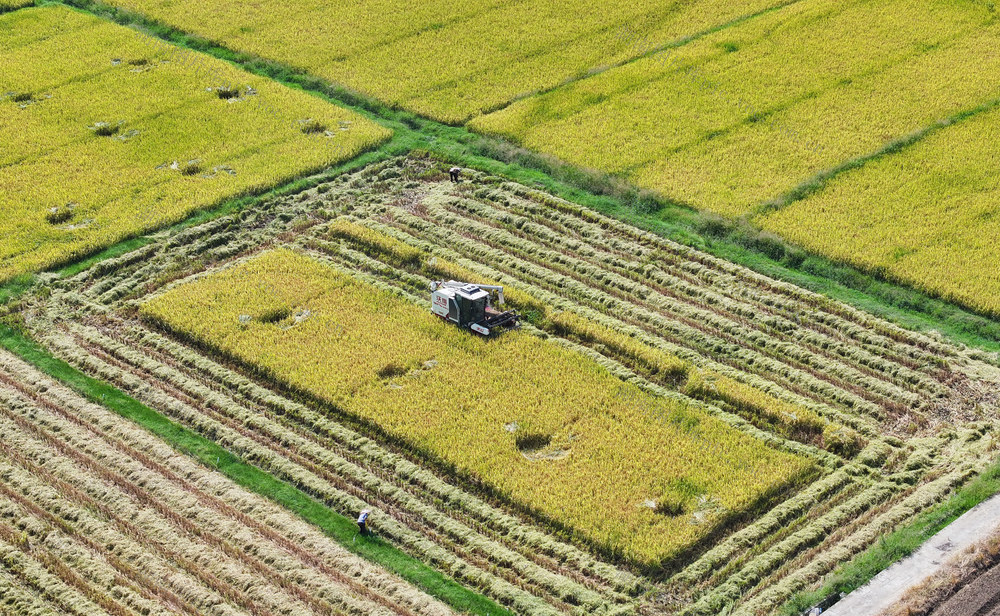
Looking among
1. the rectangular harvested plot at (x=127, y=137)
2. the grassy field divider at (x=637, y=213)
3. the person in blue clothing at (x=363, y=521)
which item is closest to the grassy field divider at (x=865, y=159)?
the grassy field divider at (x=637, y=213)

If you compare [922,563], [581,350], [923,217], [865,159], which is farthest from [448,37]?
[922,563]

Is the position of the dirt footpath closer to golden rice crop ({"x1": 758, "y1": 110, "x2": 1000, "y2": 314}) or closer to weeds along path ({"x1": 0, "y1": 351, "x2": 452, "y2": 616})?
weeds along path ({"x1": 0, "y1": 351, "x2": 452, "y2": 616})

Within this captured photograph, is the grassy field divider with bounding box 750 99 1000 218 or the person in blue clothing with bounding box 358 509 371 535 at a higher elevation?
the grassy field divider with bounding box 750 99 1000 218

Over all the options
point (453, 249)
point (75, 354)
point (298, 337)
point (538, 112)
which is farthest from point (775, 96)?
point (75, 354)

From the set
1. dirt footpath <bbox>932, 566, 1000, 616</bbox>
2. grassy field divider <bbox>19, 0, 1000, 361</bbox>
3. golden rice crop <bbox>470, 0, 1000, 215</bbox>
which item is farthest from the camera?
golden rice crop <bbox>470, 0, 1000, 215</bbox>

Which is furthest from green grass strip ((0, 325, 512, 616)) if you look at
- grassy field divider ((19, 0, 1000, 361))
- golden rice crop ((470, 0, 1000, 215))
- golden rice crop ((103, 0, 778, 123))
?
golden rice crop ((103, 0, 778, 123))

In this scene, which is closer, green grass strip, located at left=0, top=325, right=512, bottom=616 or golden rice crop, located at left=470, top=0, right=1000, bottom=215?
green grass strip, located at left=0, top=325, right=512, bottom=616

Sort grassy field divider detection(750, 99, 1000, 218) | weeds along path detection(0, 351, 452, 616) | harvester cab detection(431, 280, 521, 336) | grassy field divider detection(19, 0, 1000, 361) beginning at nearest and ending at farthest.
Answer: weeds along path detection(0, 351, 452, 616)
harvester cab detection(431, 280, 521, 336)
grassy field divider detection(19, 0, 1000, 361)
grassy field divider detection(750, 99, 1000, 218)

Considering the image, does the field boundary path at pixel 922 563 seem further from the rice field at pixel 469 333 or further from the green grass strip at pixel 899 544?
the rice field at pixel 469 333

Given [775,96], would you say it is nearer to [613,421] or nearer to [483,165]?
[483,165]
